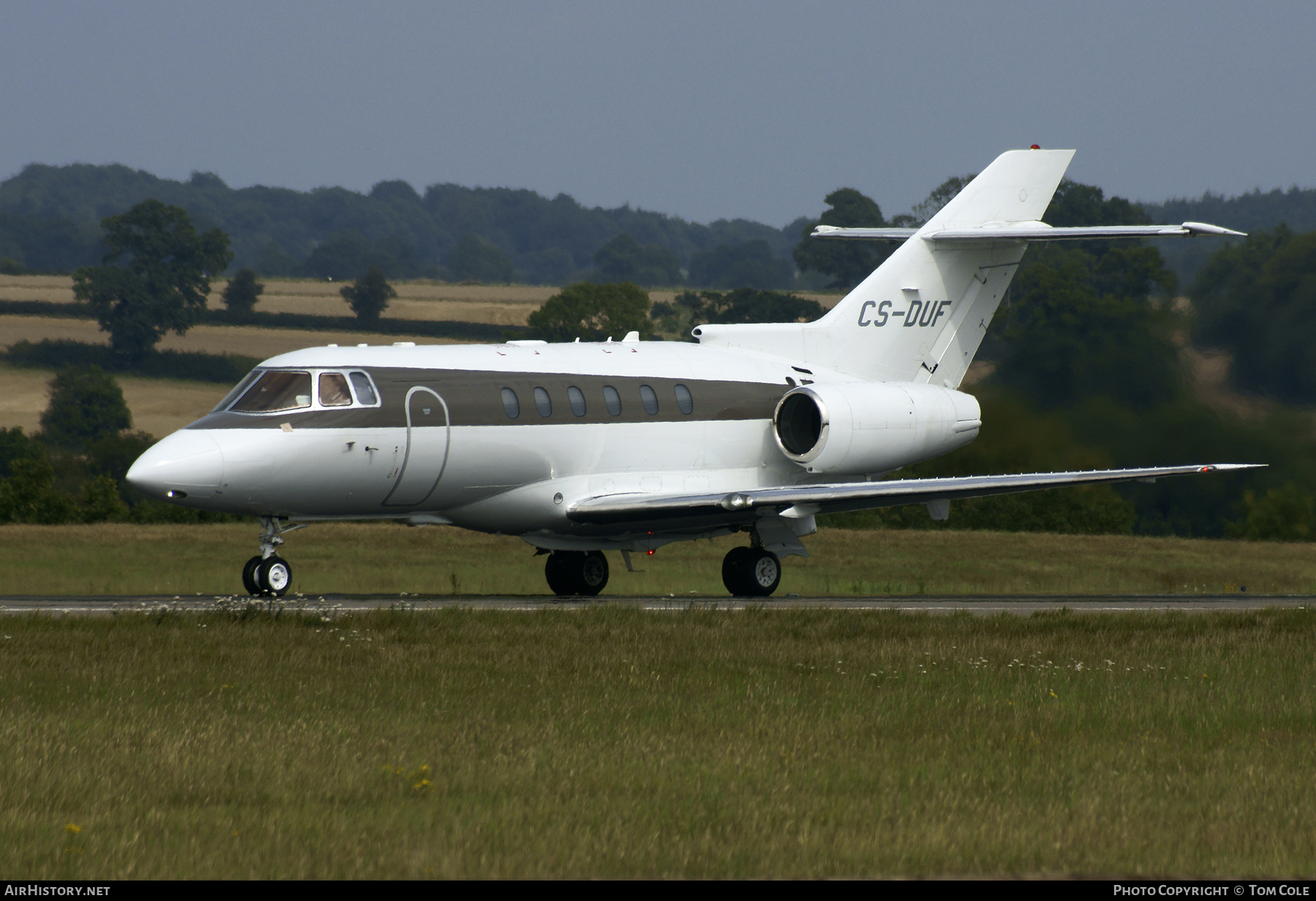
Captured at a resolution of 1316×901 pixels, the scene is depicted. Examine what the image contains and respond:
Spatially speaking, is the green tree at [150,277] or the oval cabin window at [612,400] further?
the green tree at [150,277]

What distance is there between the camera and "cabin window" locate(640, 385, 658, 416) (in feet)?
81.7

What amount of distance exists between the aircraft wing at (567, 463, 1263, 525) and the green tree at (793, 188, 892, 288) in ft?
276

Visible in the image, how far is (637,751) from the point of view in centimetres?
1055

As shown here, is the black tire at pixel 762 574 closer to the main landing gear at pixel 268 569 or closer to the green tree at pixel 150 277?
the main landing gear at pixel 268 569

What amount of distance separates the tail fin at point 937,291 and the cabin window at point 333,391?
338 inches

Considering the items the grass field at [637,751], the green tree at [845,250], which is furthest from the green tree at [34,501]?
the green tree at [845,250]

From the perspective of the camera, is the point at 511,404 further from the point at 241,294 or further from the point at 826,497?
the point at 241,294

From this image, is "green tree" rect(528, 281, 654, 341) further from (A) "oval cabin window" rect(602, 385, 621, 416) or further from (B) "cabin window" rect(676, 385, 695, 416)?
(A) "oval cabin window" rect(602, 385, 621, 416)

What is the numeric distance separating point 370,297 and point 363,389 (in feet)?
258

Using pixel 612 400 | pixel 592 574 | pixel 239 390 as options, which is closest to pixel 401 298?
pixel 592 574

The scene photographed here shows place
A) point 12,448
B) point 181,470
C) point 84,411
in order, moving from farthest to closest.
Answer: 1. point 84,411
2. point 12,448
3. point 181,470

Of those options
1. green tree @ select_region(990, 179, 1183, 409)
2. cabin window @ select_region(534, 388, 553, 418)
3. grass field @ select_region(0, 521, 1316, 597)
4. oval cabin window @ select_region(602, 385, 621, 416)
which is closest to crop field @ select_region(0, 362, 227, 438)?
grass field @ select_region(0, 521, 1316, 597)

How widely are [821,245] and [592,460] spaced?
11397cm

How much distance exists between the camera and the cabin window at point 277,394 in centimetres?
2081
